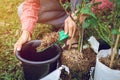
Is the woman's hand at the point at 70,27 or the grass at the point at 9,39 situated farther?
the grass at the point at 9,39

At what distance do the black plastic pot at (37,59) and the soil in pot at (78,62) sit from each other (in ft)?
0.21

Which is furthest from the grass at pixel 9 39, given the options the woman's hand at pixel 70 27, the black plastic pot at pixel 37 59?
the woman's hand at pixel 70 27

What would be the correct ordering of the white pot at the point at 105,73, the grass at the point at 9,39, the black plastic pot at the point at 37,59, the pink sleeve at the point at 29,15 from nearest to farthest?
1. the white pot at the point at 105,73
2. the black plastic pot at the point at 37,59
3. the pink sleeve at the point at 29,15
4. the grass at the point at 9,39

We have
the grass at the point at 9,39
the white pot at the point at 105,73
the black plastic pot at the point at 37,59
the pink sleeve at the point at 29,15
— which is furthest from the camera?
the grass at the point at 9,39

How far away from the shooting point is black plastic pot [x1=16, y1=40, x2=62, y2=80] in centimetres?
182

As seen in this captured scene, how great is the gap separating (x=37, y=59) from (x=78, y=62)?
0.91 feet

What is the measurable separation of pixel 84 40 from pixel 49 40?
0.24m

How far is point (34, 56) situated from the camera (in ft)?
6.51

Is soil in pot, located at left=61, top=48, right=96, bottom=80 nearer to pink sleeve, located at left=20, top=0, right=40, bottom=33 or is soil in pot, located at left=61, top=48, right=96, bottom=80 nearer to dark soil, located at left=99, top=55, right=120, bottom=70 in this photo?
dark soil, located at left=99, top=55, right=120, bottom=70

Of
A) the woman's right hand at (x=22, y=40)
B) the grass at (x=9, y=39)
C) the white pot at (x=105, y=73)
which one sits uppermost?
the woman's right hand at (x=22, y=40)

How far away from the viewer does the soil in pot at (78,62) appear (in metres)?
1.89

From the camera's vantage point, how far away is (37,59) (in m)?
1.99

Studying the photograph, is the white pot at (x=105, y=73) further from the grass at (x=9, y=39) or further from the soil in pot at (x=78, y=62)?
the grass at (x=9, y=39)

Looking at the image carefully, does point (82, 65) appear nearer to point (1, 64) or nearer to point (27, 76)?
point (27, 76)
